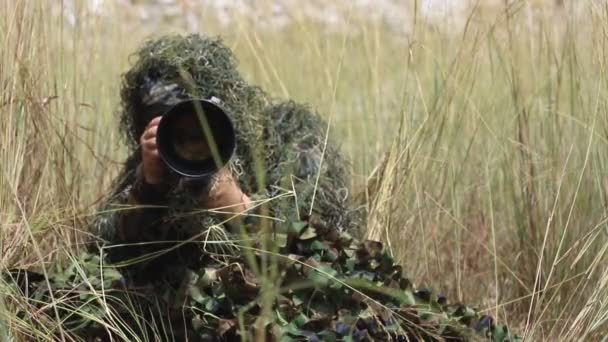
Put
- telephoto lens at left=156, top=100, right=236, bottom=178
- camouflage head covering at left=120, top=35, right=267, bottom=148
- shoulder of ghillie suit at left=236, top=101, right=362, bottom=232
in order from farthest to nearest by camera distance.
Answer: shoulder of ghillie suit at left=236, top=101, right=362, bottom=232
camouflage head covering at left=120, top=35, right=267, bottom=148
telephoto lens at left=156, top=100, right=236, bottom=178

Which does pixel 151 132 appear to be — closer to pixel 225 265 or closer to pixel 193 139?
pixel 193 139

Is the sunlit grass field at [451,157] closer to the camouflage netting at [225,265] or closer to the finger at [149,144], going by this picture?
the camouflage netting at [225,265]

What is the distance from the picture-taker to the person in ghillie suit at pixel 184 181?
1.78 m

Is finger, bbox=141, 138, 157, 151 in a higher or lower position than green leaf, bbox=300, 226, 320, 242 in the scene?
higher

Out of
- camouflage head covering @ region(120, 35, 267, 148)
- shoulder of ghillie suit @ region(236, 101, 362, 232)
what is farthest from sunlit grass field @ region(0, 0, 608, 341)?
camouflage head covering @ region(120, 35, 267, 148)

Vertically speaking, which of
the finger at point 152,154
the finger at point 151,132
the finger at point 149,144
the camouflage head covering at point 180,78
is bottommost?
the finger at point 152,154

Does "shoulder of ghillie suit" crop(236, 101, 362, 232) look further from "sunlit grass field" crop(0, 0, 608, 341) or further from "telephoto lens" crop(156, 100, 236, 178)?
"telephoto lens" crop(156, 100, 236, 178)

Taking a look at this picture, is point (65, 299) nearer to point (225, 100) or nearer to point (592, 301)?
point (225, 100)

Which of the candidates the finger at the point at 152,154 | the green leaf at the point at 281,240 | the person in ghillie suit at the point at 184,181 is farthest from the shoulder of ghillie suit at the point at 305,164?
the finger at the point at 152,154

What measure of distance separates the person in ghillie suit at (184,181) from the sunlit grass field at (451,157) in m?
0.18

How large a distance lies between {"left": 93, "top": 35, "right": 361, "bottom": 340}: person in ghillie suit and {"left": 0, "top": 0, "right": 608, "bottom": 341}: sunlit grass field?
6.9 inches

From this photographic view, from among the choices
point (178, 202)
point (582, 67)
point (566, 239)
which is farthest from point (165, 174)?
point (582, 67)

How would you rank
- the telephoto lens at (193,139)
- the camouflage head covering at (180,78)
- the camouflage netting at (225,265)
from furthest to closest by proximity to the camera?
1. the camouflage head covering at (180,78)
2. the camouflage netting at (225,265)
3. the telephoto lens at (193,139)

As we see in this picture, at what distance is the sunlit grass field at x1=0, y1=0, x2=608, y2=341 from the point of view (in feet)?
6.82
